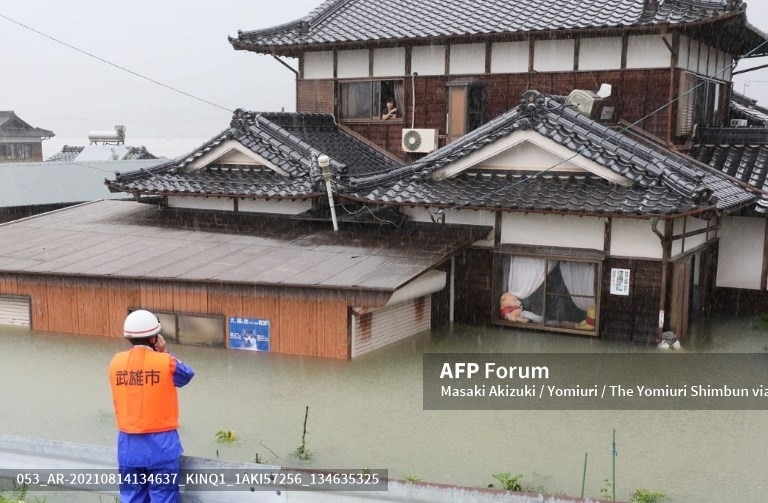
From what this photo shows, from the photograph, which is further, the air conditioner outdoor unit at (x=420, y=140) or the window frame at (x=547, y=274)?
the air conditioner outdoor unit at (x=420, y=140)

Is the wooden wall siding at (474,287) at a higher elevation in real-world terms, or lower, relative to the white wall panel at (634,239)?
lower

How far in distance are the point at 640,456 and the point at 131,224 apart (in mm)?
11420

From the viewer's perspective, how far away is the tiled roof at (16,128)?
176 ft

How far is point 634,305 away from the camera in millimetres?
12734

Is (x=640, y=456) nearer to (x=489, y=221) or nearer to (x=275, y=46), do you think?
(x=489, y=221)

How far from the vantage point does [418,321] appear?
44.5ft

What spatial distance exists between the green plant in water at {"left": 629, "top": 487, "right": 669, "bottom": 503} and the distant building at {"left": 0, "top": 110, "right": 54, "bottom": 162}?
54107mm

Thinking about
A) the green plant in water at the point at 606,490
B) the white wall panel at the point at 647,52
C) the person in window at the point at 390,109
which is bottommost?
the green plant in water at the point at 606,490

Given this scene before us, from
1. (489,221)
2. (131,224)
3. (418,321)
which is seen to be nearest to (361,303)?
(418,321)

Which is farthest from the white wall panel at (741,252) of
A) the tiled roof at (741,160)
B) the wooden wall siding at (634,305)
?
the wooden wall siding at (634,305)

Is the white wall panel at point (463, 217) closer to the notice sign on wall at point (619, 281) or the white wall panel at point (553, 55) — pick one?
the notice sign on wall at point (619, 281)

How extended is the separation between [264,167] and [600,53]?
727cm

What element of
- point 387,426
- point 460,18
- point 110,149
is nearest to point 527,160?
point 460,18

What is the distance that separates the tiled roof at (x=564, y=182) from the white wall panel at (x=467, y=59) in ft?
8.70
